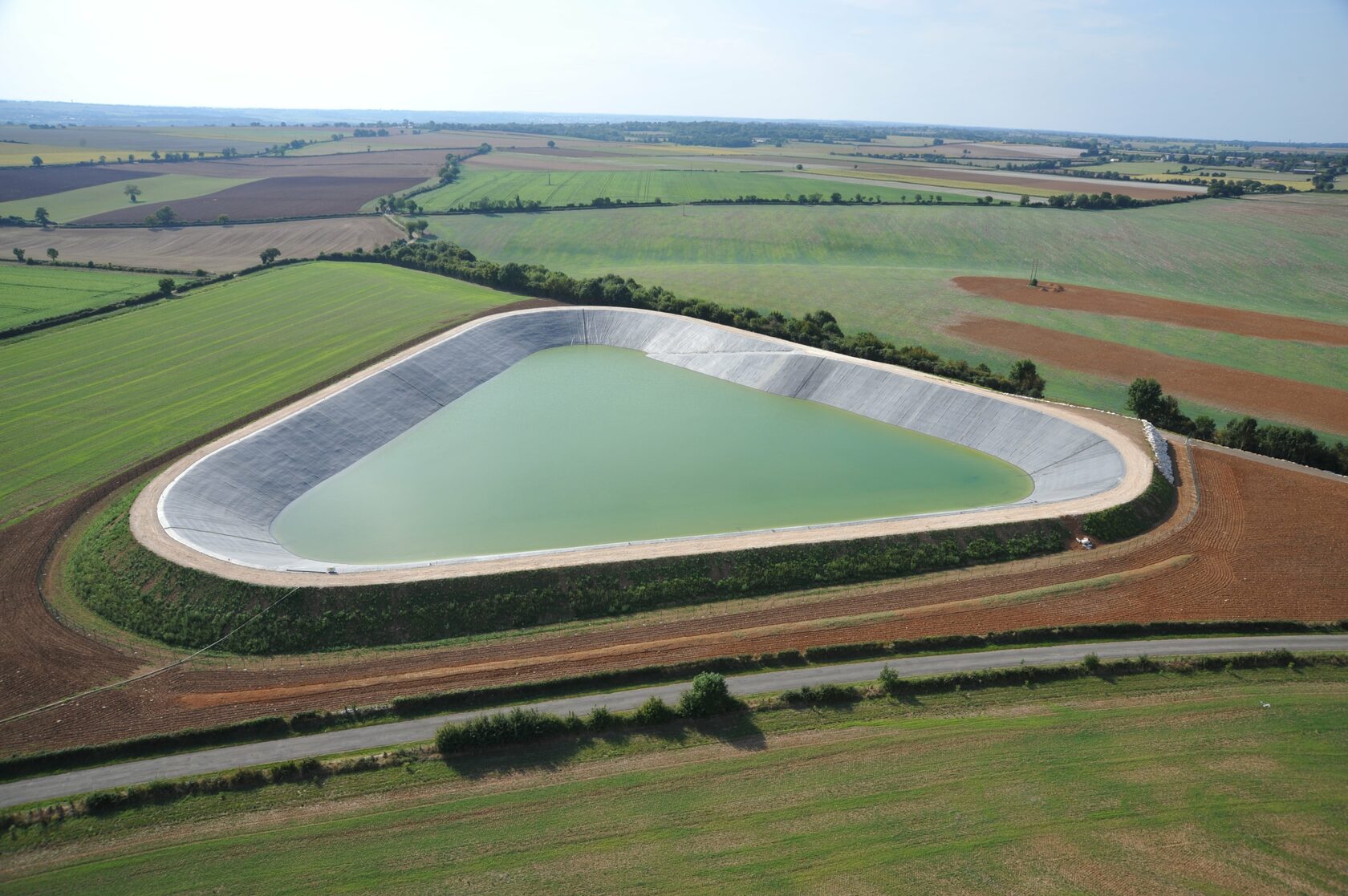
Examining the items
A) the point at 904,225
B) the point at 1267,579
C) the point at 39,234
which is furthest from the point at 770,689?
the point at 39,234

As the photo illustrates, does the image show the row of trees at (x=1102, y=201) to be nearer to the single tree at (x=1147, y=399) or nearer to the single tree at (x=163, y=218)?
the single tree at (x=1147, y=399)

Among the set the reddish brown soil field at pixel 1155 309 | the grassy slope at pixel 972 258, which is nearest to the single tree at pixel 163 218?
the grassy slope at pixel 972 258

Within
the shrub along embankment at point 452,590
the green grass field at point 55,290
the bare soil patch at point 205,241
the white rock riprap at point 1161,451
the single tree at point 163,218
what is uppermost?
the single tree at point 163,218

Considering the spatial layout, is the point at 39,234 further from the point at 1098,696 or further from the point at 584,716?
the point at 1098,696

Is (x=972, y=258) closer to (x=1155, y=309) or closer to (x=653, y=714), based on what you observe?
(x=1155, y=309)

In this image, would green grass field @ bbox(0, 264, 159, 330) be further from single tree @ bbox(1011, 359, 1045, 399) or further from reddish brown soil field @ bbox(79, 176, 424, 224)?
single tree @ bbox(1011, 359, 1045, 399)

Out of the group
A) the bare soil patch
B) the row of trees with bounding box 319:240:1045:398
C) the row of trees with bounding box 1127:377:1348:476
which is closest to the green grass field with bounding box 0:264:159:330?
the bare soil patch

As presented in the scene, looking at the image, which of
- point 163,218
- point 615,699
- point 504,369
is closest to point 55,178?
point 163,218
